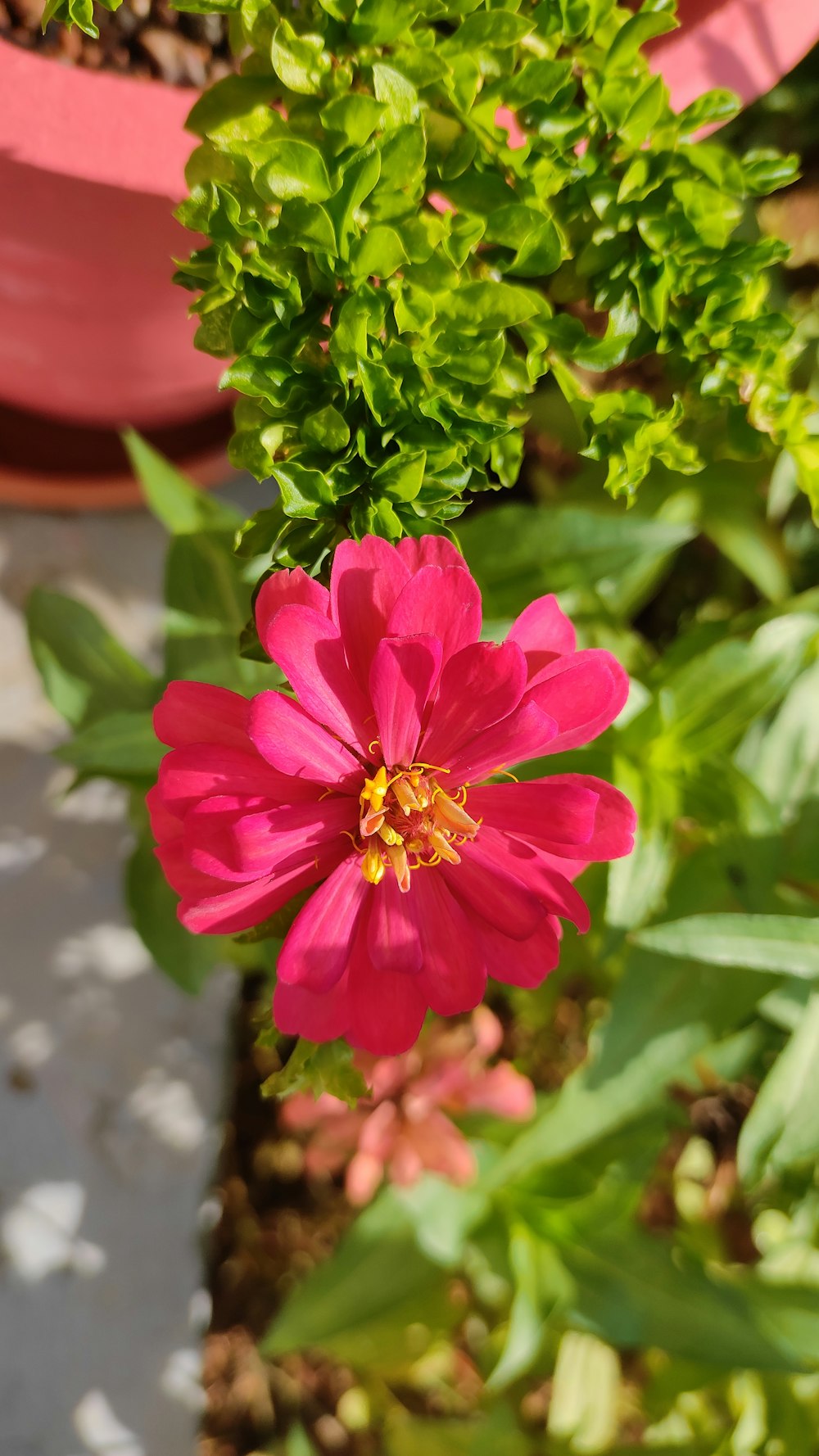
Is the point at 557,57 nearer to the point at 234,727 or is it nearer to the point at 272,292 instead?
the point at 272,292

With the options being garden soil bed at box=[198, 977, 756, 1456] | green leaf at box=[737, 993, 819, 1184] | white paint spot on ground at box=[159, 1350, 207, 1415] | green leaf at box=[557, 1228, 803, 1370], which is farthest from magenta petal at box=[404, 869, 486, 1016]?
white paint spot on ground at box=[159, 1350, 207, 1415]

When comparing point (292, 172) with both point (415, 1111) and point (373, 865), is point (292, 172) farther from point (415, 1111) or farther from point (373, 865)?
point (415, 1111)

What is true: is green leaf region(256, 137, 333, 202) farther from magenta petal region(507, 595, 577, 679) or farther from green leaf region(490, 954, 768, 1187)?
green leaf region(490, 954, 768, 1187)

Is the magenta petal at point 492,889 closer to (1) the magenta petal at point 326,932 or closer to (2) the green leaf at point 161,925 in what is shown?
(1) the magenta petal at point 326,932

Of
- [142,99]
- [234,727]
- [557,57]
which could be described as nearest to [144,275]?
[142,99]

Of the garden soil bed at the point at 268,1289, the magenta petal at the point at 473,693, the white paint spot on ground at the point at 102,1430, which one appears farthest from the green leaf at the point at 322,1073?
the white paint spot on ground at the point at 102,1430
